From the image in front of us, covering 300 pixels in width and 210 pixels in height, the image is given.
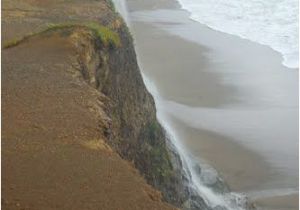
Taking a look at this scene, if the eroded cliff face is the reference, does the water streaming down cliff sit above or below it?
below

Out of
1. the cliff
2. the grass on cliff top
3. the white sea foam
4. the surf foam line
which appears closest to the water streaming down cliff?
the surf foam line

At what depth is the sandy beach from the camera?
1252 centimetres

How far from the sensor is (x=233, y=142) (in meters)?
13.9

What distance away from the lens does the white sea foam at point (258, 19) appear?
22.4 m

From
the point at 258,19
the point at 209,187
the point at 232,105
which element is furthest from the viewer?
the point at 258,19

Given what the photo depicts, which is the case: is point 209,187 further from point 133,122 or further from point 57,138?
point 57,138

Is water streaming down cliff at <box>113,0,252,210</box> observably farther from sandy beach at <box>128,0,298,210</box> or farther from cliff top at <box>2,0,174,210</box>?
cliff top at <box>2,0,174,210</box>

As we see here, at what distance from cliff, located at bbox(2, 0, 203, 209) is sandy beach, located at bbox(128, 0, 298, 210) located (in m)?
1.83

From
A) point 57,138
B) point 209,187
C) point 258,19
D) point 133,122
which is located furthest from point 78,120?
point 258,19

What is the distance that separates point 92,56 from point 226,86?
8.59m

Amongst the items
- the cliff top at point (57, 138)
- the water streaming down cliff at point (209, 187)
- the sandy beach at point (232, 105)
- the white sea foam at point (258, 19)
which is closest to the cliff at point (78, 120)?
the cliff top at point (57, 138)

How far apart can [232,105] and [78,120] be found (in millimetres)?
9404

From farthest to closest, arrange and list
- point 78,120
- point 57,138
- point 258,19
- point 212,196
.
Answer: point 258,19 < point 212,196 < point 78,120 < point 57,138

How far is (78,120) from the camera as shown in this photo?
7.16 meters
